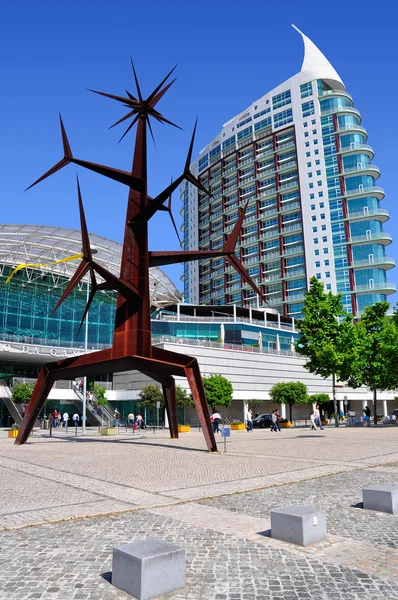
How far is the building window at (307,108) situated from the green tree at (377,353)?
6875 cm

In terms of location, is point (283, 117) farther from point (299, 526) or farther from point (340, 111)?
point (299, 526)

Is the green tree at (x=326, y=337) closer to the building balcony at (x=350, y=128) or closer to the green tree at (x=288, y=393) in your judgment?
the green tree at (x=288, y=393)

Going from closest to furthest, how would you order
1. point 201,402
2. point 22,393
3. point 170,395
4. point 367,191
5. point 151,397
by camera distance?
point 201,402 → point 170,395 → point 22,393 → point 151,397 → point 367,191

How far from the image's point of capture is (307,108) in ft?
323

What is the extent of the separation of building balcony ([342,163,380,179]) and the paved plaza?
85601 millimetres

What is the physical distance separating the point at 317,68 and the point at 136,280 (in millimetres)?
99014

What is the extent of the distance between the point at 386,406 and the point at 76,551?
7680cm

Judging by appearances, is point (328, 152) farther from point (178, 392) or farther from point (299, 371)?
point (178, 392)


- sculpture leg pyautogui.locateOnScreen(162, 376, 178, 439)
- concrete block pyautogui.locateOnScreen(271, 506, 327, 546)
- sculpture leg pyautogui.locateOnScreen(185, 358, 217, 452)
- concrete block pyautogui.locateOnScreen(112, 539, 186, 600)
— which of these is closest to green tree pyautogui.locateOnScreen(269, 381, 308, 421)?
sculpture leg pyautogui.locateOnScreen(162, 376, 178, 439)

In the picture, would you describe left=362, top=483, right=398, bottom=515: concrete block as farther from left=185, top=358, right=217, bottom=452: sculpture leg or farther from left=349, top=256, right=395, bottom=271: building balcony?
left=349, top=256, right=395, bottom=271: building balcony

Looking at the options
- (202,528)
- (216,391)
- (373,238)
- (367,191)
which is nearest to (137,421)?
(216,391)

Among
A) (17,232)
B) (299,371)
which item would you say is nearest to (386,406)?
(299,371)

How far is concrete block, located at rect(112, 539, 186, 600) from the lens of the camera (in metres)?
4.16

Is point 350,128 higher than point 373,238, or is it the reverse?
point 350,128
